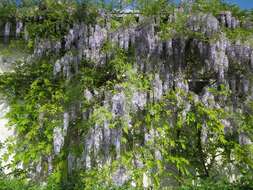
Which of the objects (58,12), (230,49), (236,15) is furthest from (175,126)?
(58,12)

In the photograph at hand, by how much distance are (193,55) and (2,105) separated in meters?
3.03

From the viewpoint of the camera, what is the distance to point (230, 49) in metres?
5.88

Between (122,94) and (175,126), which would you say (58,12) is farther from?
(175,126)

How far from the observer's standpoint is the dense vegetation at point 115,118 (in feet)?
18.1

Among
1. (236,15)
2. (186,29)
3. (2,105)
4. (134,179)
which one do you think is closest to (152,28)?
(186,29)

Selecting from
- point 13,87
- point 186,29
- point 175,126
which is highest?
point 186,29

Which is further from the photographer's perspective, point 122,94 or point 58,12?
point 58,12

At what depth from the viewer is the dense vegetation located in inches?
217

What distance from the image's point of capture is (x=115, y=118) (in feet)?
17.7

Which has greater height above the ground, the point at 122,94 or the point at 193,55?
the point at 193,55

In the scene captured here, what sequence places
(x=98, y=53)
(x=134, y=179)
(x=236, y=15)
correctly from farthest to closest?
(x=236, y=15) → (x=98, y=53) → (x=134, y=179)

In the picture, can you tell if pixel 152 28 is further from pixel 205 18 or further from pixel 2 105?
pixel 2 105

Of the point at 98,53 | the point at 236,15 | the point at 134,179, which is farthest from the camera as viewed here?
the point at 236,15

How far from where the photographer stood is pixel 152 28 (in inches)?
230
